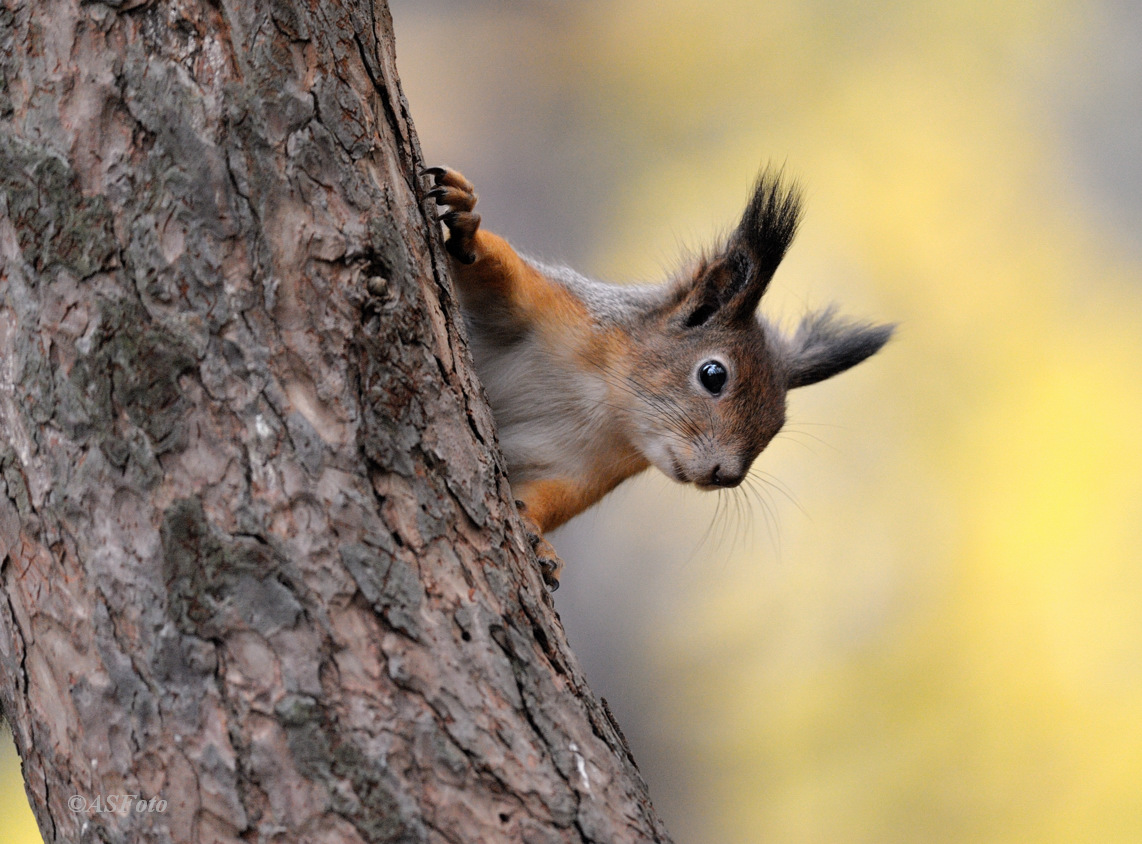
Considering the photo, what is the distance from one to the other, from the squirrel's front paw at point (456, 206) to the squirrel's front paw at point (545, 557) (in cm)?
47

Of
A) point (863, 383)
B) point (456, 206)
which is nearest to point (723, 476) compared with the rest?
point (456, 206)

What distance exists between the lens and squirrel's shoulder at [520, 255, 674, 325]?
2.17m

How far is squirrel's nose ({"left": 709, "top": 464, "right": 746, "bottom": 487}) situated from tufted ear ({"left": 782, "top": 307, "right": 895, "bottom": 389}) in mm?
391

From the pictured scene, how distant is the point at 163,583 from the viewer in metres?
1.04

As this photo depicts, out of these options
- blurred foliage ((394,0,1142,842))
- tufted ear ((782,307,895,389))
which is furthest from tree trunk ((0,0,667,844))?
blurred foliage ((394,0,1142,842))

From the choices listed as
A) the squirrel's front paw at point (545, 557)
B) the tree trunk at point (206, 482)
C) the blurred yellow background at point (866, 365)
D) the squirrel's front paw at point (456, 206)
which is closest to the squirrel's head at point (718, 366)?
the squirrel's front paw at point (545, 557)

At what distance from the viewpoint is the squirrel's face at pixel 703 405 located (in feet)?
6.87

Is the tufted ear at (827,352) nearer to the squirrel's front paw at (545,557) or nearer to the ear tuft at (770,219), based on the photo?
the ear tuft at (770,219)

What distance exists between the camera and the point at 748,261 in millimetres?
2109

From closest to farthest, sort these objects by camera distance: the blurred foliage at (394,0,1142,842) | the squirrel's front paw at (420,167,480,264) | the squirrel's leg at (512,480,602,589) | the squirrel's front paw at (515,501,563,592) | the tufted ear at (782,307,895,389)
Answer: the squirrel's front paw at (420,167,480,264) → the squirrel's front paw at (515,501,563,592) → the squirrel's leg at (512,480,602,589) → the tufted ear at (782,307,895,389) → the blurred foliage at (394,0,1142,842)

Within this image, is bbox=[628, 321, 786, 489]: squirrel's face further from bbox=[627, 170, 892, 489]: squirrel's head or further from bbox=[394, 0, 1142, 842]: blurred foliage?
bbox=[394, 0, 1142, 842]: blurred foliage

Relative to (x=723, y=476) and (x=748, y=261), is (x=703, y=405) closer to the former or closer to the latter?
(x=723, y=476)

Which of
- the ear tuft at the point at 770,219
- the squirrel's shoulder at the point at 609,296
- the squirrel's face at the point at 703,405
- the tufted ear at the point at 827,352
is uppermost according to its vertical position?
the ear tuft at the point at 770,219

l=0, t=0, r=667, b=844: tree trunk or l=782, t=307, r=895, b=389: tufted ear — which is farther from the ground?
l=782, t=307, r=895, b=389: tufted ear
